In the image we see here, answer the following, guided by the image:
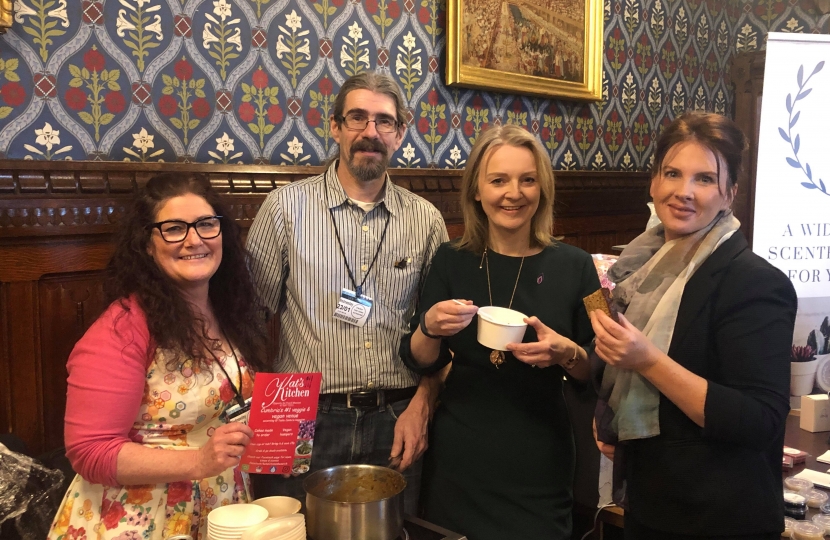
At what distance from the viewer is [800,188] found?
274 cm

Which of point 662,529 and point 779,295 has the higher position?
point 779,295

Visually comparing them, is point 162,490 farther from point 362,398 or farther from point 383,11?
point 383,11

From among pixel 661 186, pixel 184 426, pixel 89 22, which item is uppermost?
pixel 89 22

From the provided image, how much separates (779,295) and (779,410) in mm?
233

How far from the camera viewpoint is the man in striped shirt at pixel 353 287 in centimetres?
188

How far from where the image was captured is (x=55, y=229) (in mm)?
2023

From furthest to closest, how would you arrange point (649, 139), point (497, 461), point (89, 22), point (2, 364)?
point (649, 139) → point (89, 22) → point (2, 364) → point (497, 461)

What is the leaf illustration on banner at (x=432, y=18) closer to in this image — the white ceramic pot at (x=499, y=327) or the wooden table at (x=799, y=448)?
the white ceramic pot at (x=499, y=327)

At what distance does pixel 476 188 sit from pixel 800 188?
170 cm

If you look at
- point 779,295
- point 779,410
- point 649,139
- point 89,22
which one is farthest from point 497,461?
point 649,139

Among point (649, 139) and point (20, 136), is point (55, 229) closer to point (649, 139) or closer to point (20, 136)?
point (20, 136)

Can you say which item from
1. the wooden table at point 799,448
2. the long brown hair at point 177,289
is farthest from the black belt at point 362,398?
the wooden table at point 799,448

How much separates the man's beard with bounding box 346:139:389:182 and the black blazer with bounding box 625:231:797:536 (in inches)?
37.0

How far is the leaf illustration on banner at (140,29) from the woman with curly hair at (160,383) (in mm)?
840
